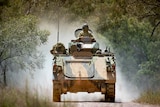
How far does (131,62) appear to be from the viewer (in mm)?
29125

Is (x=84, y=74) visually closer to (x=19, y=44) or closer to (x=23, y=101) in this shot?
(x=23, y=101)

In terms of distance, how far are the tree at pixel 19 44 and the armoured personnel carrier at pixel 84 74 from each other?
20.3 feet

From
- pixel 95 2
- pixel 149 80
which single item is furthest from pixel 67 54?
pixel 95 2

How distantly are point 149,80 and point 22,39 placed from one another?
7580 mm

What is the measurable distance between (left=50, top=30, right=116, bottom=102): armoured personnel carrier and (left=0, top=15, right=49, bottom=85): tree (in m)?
6.18

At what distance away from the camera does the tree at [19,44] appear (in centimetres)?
2369

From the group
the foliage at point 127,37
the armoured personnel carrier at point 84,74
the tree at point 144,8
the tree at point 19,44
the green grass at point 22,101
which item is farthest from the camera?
the foliage at point 127,37

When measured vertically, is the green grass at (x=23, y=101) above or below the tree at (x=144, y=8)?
below

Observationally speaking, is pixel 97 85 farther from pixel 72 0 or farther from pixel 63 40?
pixel 72 0

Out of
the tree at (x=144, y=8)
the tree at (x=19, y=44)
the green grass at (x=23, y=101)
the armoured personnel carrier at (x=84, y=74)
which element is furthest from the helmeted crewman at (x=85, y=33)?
the green grass at (x=23, y=101)

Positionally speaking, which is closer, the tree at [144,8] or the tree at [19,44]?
the tree at [144,8]

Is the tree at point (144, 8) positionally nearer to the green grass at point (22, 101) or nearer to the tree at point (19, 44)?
the tree at point (19, 44)

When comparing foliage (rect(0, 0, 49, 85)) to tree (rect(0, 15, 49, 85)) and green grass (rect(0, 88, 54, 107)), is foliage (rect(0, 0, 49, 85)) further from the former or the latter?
green grass (rect(0, 88, 54, 107))

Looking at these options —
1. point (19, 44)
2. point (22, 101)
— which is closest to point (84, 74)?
point (22, 101)
